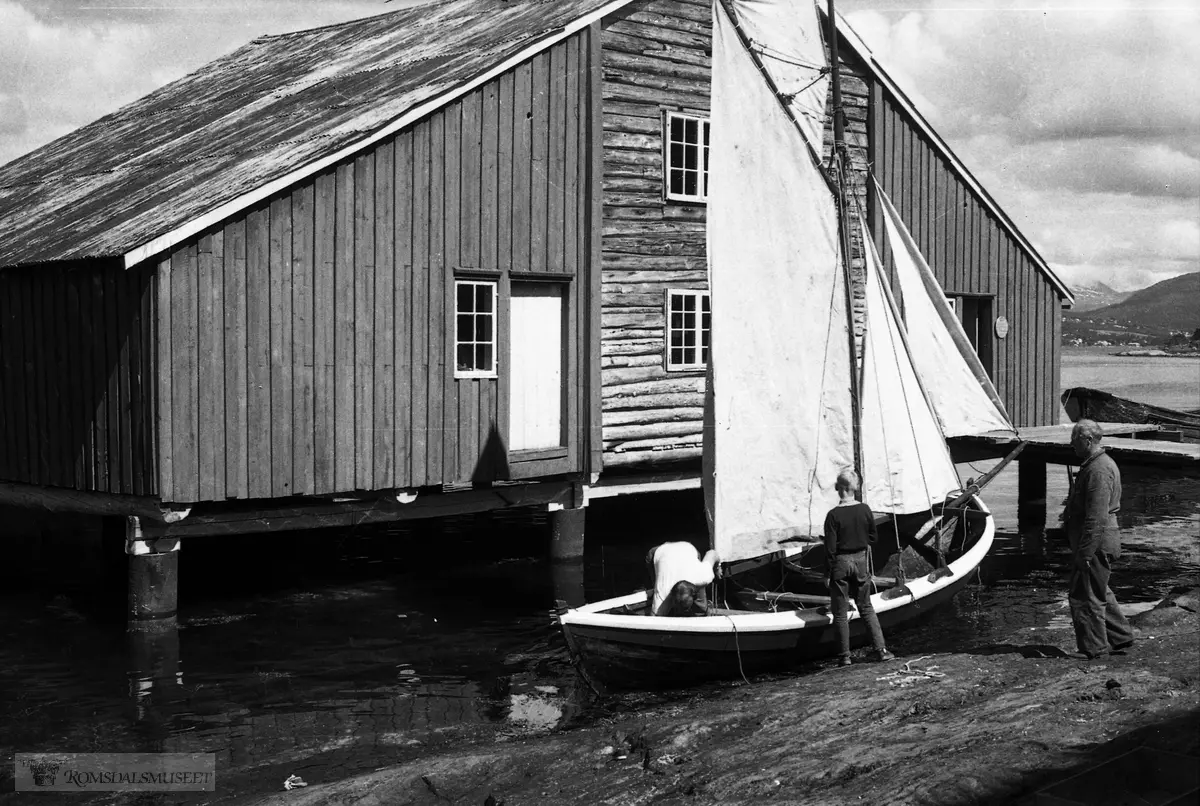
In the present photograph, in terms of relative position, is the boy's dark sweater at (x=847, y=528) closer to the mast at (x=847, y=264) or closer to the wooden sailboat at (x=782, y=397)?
the wooden sailboat at (x=782, y=397)

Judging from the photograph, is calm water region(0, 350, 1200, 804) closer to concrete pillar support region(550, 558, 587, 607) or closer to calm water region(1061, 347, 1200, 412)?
concrete pillar support region(550, 558, 587, 607)

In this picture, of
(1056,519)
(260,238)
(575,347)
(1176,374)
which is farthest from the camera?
(1176,374)

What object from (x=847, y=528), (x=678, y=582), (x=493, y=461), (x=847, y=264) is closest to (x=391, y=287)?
(x=493, y=461)

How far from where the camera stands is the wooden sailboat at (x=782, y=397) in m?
13.2

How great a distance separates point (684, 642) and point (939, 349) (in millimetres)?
6228

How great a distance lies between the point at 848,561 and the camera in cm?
1312

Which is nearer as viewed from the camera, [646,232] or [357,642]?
[357,642]

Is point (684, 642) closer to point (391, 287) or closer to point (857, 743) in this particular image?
point (857, 743)

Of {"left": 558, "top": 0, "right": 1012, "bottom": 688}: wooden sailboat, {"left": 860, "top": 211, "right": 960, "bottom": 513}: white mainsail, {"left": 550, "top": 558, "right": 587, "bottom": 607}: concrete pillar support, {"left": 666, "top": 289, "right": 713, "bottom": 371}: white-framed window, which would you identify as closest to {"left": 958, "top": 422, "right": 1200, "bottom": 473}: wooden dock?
{"left": 860, "top": 211, "right": 960, "bottom": 513}: white mainsail

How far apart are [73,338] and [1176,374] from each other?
111987mm

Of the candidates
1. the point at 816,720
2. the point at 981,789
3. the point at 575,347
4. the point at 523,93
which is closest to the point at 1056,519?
the point at 575,347

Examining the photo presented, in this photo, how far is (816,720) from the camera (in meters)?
10.5

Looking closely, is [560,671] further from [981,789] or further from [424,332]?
[981,789]

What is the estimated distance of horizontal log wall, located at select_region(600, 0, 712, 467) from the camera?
781 inches
